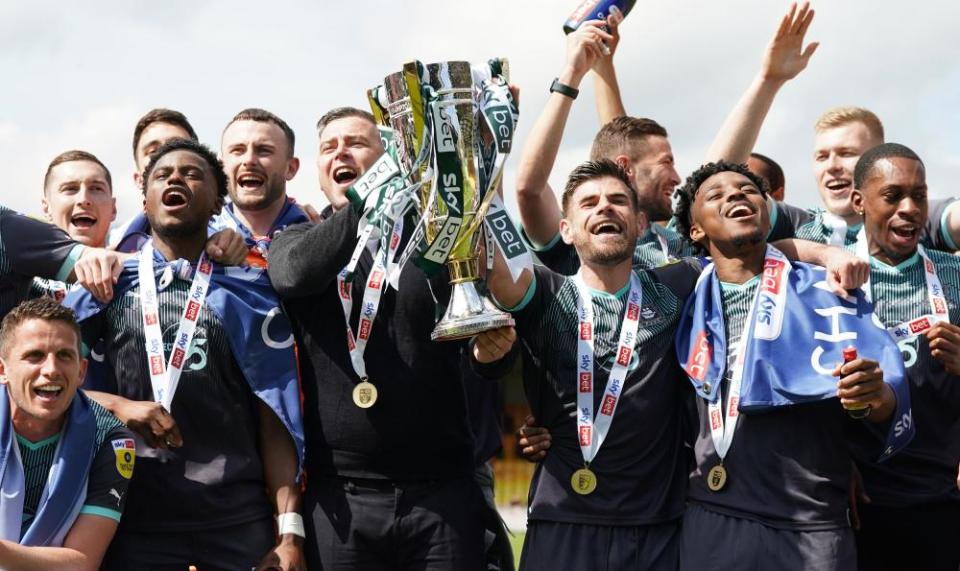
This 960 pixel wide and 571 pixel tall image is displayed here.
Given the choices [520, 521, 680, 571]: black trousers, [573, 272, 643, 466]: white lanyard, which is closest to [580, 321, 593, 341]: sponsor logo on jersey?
[573, 272, 643, 466]: white lanyard

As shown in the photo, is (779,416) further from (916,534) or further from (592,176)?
(592,176)

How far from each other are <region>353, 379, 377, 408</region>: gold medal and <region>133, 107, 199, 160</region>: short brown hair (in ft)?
8.13

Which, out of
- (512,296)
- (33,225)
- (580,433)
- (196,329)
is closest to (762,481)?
(580,433)

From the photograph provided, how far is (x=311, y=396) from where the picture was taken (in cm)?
515

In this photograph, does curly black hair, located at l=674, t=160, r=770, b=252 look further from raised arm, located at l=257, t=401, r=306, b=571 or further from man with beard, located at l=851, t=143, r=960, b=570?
raised arm, located at l=257, t=401, r=306, b=571

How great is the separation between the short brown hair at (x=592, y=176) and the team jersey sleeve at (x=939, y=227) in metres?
1.50

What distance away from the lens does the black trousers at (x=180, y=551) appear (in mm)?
4742

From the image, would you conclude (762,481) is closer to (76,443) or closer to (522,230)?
(522,230)

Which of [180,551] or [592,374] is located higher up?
[592,374]

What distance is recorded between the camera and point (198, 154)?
530cm

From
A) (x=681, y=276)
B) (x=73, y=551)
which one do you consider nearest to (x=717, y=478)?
(x=681, y=276)

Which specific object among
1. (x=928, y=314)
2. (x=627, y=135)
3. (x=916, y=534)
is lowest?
(x=916, y=534)

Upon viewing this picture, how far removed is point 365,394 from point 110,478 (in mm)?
1090

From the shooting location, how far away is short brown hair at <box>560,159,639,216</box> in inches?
209
